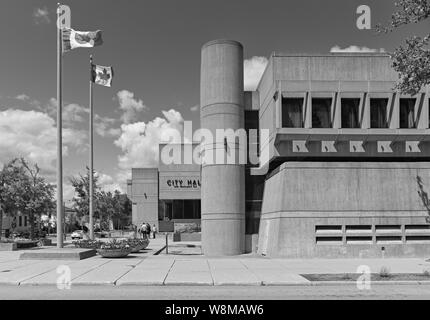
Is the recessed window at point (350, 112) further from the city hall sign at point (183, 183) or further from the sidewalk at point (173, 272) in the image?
the city hall sign at point (183, 183)

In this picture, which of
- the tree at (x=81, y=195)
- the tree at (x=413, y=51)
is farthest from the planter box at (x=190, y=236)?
the tree at (x=413, y=51)

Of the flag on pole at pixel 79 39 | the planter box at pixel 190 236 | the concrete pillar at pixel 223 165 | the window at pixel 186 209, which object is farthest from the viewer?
the window at pixel 186 209

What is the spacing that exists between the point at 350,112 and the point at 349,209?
5.26 m

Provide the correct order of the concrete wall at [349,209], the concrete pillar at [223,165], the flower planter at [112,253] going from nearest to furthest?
the flower planter at [112,253] < the concrete wall at [349,209] < the concrete pillar at [223,165]

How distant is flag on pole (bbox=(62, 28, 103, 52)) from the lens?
927 inches

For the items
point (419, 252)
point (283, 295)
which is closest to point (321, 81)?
point (419, 252)

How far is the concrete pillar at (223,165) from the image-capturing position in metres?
27.8

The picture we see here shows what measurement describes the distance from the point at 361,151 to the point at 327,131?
7.43 feet

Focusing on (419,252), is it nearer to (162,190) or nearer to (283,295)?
Answer: (283,295)

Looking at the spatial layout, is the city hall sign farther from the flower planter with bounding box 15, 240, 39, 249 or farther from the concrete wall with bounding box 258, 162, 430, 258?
the concrete wall with bounding box 258, 162, 430, 258

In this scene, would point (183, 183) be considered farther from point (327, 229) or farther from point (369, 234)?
point (369, 234)

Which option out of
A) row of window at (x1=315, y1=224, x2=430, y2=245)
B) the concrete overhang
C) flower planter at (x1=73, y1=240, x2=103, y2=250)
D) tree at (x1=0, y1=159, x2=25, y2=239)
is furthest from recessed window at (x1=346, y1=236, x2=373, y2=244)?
tree at (x1=0, y1=159, x2=25, y2=239)
